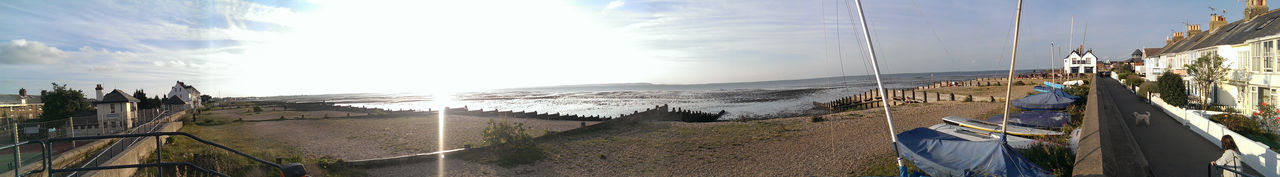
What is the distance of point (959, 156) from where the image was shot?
8391mm

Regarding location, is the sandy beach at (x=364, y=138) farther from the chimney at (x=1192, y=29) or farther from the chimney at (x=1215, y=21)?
the chimney at (x=1192, y=29)

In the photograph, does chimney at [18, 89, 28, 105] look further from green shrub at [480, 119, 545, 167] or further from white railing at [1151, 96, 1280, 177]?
white railing at [1151, 96, 1280, 177]

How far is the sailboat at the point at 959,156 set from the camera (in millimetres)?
7547

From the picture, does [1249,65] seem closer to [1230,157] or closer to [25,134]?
[1230,157]

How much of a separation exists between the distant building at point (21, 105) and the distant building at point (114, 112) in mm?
1745

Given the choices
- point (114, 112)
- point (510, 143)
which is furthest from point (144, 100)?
point (510, 143)

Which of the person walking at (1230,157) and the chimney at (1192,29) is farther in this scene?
the chimney at (1192,29)

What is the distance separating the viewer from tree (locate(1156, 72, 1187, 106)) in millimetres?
19375

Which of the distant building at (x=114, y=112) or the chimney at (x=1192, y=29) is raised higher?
the chimney at (x=1192, y=29)

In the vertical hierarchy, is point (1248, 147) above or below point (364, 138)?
above

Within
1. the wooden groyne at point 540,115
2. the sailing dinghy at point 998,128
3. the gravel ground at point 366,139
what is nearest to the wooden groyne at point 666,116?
the wooden groyne at point 540,115

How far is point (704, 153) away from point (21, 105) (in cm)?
2200

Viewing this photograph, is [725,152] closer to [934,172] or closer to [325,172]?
[934,172]

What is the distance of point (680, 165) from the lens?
12492mm
